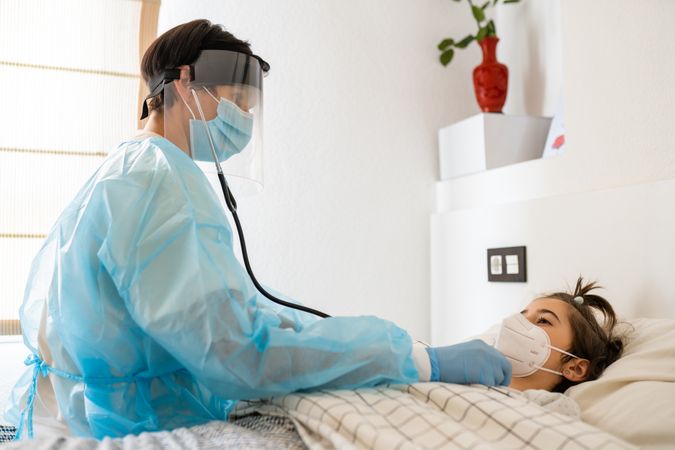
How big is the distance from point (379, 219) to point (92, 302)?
1.61m

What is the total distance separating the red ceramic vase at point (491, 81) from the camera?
2432mm

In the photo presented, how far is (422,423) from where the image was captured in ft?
3.16

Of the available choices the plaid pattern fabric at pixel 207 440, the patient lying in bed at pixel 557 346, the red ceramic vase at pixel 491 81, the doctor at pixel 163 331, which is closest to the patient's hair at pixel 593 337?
the patient lying in bed at pixel 557 346

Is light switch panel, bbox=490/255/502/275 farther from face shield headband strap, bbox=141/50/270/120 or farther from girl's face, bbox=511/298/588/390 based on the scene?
face shield headband strap, bbox=141/50/270/120

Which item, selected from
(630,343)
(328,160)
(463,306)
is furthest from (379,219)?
(630,343)

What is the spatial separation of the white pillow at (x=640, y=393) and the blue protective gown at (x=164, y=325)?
0.37m

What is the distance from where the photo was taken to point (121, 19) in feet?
7.86

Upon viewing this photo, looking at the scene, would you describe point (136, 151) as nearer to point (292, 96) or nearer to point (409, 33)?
point (292, 96)

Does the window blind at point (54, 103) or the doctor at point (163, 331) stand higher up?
the window blind at point (54, 103)

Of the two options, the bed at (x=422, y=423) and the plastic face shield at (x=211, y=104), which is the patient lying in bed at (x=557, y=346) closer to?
the bed at (x=422, y=423)

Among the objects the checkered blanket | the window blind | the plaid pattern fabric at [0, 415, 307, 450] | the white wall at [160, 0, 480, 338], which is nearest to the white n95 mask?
the checkered blanket

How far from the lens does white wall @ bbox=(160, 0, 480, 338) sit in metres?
2.47

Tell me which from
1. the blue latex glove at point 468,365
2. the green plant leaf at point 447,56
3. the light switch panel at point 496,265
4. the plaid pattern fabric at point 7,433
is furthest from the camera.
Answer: the green plant leaf at point 447,56

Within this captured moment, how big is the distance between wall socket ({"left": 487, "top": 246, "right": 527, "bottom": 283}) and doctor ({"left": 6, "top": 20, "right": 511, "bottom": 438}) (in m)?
0.89
